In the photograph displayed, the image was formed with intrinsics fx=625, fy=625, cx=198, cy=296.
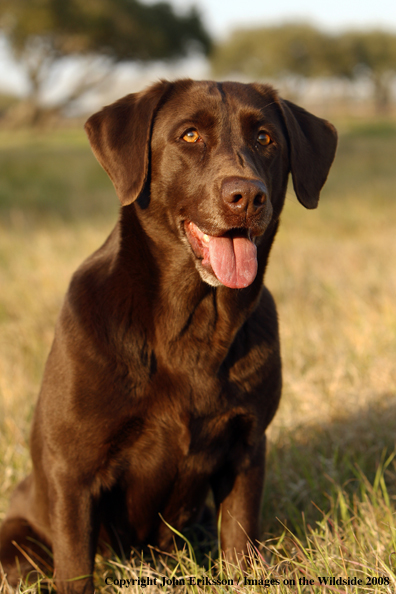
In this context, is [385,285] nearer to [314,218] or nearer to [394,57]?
[314,218]

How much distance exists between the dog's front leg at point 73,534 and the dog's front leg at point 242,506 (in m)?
0.46

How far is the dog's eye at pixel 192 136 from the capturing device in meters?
2.06

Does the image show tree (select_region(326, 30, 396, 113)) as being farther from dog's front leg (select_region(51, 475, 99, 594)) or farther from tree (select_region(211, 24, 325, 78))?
dog's front leg (select_region(51, 475, 99, 594))

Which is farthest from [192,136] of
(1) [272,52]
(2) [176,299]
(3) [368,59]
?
(3) [368,59]

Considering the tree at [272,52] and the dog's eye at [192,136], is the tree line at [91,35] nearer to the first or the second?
the tree at [272,52]

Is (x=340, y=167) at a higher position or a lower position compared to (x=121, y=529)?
higher

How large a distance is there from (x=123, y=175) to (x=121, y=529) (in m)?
1.23

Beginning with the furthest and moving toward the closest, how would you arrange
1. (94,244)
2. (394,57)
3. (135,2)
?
(394,57), (135,2), (94,244)

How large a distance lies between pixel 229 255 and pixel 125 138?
523 mm

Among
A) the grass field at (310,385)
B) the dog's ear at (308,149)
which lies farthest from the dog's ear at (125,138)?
the grass field at (310,385)

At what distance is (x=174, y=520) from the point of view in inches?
88.3

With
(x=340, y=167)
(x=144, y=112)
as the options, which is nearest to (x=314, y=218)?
(x=340, y=167)

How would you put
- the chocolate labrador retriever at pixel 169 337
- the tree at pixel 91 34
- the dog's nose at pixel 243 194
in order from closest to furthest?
the dog's nose at pixel 243 194 < the chocolate labrador retriever at pixel 169 337 < the tree at pixel 91 34

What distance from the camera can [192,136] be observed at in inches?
81.2
